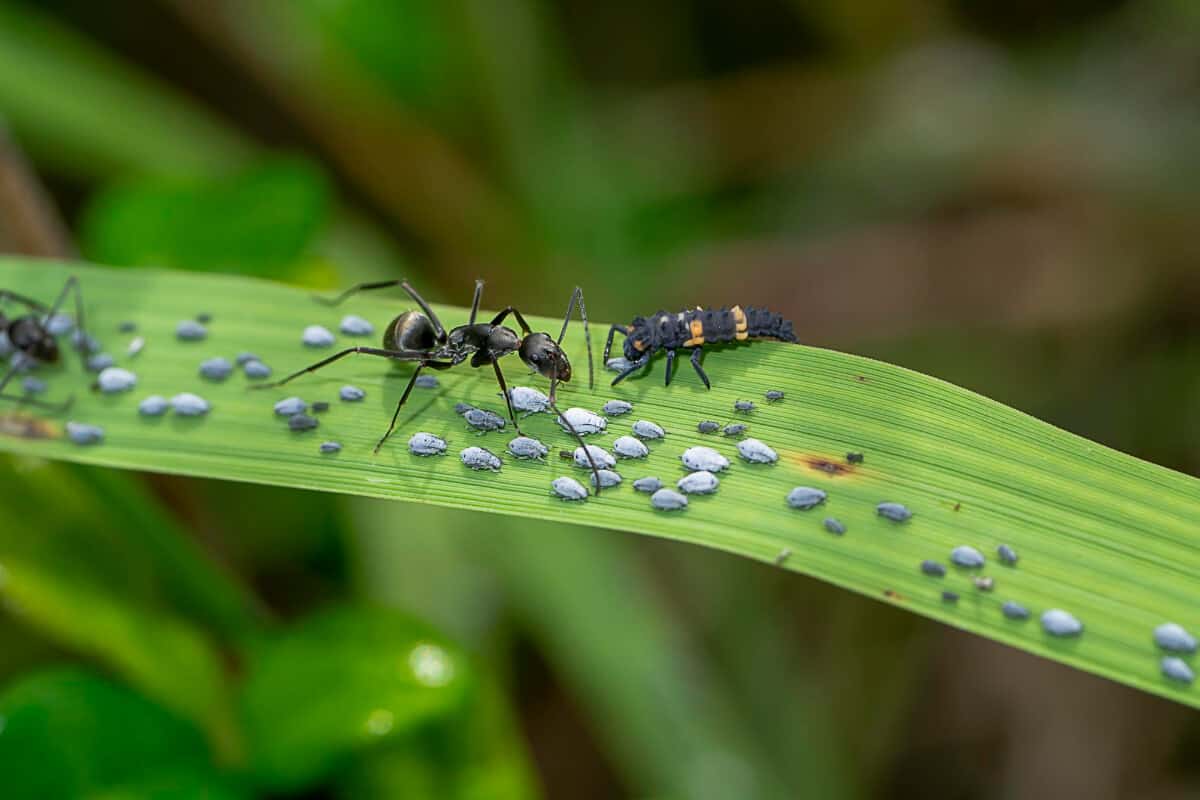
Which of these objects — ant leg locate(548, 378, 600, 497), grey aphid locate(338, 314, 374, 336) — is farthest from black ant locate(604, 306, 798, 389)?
grey aphid locate(338, 314, 374, 336)

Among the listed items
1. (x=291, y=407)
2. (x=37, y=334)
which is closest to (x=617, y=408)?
(x=291, y=407)

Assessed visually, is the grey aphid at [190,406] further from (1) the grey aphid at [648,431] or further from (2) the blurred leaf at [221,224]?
(1) the grey aphid at [648,431]

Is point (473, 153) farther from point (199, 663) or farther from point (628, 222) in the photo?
point (199, 663)

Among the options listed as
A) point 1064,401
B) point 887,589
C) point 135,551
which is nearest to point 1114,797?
point 1064,401

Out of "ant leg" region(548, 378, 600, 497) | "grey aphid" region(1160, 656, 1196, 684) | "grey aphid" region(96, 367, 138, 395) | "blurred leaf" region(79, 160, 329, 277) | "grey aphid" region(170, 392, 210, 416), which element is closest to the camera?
"grey aphid" region(1160, 656, 1196, 684)

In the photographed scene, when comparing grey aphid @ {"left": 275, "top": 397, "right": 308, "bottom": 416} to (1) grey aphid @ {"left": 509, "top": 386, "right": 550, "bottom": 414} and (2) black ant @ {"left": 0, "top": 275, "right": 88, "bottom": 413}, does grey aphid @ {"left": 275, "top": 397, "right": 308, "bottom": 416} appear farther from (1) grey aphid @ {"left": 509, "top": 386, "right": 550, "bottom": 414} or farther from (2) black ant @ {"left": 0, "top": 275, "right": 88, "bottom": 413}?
(2) black ant @ {"left": 0, "top": 275, "right": 88, "bottom": 413}

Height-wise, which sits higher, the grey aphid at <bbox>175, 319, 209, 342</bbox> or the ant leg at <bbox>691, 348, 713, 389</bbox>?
the ant leg at <bbox>691, 348, 713, 389</bbox>
